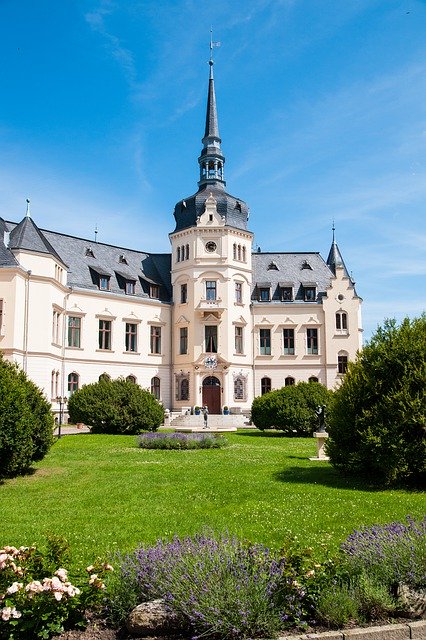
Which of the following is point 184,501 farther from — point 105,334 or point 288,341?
point 288,341

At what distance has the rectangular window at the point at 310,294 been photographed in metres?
51.5

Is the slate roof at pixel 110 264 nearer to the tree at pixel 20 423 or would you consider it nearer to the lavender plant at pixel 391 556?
the tree at pixel 20 423

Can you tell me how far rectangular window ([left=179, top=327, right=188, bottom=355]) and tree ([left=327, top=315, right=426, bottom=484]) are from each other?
33.0 metres

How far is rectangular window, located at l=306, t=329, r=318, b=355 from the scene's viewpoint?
50834 millimetres

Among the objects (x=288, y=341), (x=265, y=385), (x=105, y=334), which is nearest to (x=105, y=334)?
(x=105, y=334)

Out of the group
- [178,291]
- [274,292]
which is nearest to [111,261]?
[178,291]

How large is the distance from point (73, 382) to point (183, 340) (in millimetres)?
10329

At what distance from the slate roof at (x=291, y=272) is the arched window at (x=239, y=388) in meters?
8.06

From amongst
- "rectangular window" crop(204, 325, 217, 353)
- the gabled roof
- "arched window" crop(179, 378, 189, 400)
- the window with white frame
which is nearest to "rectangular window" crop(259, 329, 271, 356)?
"rectangular window" crop(204, 325, 217, 353)

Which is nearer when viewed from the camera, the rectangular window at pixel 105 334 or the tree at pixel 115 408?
the tree at pixel 115 408

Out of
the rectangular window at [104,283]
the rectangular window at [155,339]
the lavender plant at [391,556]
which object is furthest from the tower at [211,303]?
the lavender plant at [391,556]

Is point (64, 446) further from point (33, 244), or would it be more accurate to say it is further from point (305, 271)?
point (305, 271)

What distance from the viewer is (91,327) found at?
44688mm

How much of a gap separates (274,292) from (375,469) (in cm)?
3753
